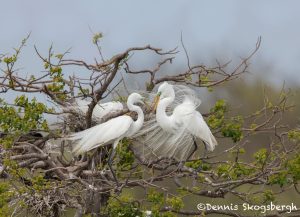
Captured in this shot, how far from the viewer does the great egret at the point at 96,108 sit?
6.15 meters

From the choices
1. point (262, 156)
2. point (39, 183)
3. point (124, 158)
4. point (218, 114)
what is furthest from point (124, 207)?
point (218, 114)

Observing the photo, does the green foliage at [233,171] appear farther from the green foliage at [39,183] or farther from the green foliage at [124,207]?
the green foliage at [39,183]

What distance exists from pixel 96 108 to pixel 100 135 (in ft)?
1.68

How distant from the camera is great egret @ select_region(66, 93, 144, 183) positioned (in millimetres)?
6066

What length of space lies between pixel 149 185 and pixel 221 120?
79 cm

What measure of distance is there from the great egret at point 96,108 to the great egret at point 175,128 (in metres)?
0.28

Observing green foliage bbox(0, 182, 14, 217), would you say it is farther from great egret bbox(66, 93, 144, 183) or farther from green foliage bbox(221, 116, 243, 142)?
green foliage bbox(221, 116, 243, 142)

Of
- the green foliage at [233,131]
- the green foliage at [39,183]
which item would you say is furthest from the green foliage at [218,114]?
the green foliage at [39,183]

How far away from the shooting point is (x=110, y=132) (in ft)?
19.9

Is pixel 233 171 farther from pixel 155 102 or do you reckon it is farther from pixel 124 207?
pixel 155 102

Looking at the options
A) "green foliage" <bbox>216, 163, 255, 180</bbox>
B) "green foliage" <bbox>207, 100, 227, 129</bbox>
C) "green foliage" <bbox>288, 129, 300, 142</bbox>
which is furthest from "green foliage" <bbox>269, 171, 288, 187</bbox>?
"green foliage" <bbox>207, 100, 227, 129</bbox>

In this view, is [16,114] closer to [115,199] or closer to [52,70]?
[52,70]

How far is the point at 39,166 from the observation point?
Answer: 612cm

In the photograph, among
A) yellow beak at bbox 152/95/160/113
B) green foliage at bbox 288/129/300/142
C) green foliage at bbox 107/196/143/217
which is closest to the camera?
green foliage at bbox 107/196/143/217
